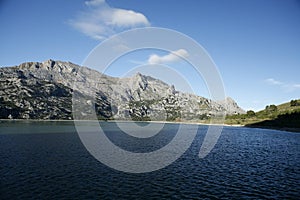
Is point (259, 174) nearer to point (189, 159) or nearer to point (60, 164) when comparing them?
point (189, 159)

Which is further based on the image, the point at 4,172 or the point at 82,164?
the point at 82,164

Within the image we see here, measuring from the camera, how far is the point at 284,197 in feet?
134

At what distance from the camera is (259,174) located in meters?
57.3

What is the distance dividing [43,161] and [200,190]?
44941 mm

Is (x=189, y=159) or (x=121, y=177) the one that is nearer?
(x=121, y=177)

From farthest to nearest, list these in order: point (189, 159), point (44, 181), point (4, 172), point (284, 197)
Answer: point (189, 159) < point (4, 172) < point (44, 181) < point (284, 197)

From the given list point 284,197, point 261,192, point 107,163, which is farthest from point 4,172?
point 284,197

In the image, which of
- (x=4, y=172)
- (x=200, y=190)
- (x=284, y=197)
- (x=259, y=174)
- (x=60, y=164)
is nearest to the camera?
(x=284, y=197)

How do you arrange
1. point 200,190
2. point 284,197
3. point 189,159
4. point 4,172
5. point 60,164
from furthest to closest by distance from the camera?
1. point 189,159
2. point 60,164
3. point 4,172
4. point 200,190
5. point 284,197

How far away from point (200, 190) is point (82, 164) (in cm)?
3394

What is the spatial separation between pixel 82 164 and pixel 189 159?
33.2 metres

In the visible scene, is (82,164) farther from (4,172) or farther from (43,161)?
(4,172)

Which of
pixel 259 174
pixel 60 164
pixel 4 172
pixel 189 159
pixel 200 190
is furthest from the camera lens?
pixel 189 159

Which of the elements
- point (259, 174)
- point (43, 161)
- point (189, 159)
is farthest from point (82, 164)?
point (259, 174)
